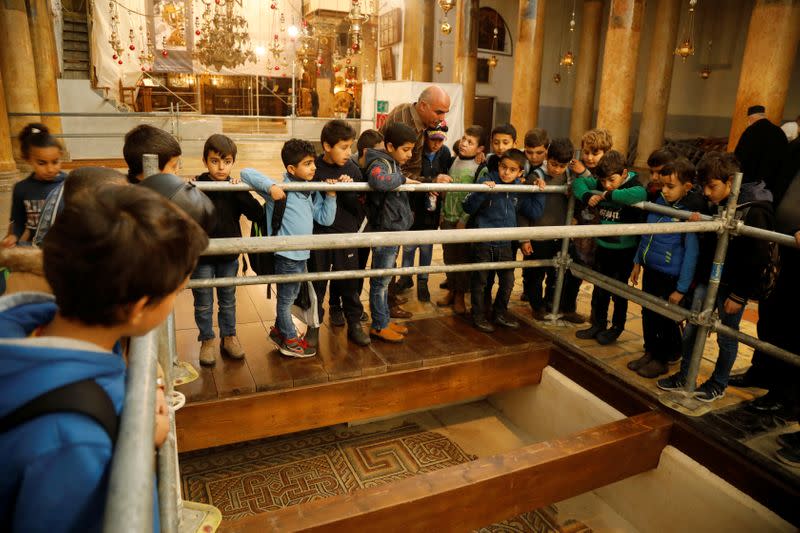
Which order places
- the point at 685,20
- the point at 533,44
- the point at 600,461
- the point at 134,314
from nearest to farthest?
the point at 134,314, the point at 600,461, the point at 533,44, the point at 685,20

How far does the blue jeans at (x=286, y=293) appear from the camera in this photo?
3.24 m

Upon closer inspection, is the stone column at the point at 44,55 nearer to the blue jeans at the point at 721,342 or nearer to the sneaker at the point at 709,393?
the blue jeans at the point at 721,342

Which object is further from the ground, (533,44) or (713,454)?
(533,44)

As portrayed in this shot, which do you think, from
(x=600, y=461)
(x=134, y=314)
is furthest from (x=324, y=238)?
(x=600, y=461)

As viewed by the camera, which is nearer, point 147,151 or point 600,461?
point 147,151

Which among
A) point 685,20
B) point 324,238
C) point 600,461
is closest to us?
point 324,238

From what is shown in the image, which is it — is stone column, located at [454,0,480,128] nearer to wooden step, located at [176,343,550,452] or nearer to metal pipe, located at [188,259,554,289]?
metal pipe, located at [188,259,554,289]

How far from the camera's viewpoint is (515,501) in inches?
108

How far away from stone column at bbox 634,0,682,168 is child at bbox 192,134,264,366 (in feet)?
38.3

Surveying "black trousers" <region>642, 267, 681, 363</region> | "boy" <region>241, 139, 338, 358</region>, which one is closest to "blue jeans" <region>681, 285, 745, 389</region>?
"black trousers" <region>642, 267, 681, 363</region>

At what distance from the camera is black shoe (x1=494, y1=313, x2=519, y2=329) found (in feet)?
13.5

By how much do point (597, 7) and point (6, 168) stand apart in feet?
46.3

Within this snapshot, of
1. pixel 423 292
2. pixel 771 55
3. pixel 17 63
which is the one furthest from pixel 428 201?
pixel 17 63

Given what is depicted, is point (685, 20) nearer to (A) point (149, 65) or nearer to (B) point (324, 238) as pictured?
(A) point (149, 65)
